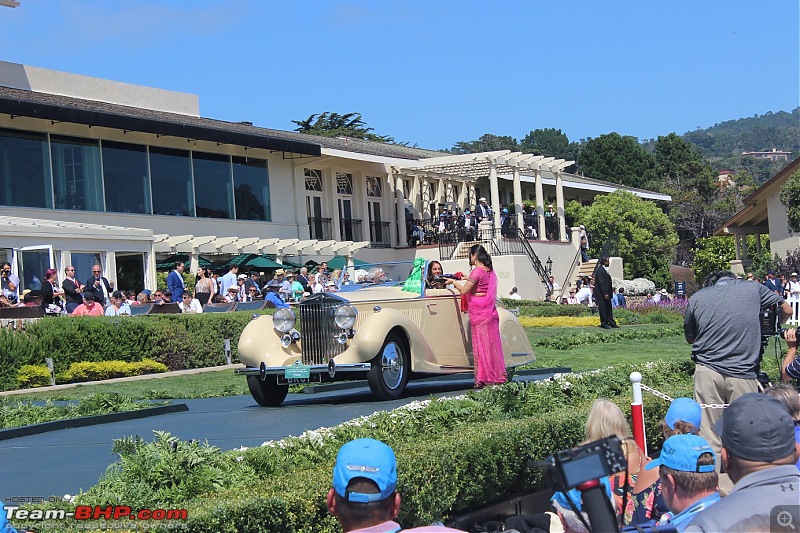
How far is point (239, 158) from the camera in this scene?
1457 inches

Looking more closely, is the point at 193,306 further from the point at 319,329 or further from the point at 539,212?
the point at 539,212

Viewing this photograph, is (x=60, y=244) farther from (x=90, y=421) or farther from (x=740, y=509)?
(x=740, y=509)

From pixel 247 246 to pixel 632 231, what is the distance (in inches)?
1070

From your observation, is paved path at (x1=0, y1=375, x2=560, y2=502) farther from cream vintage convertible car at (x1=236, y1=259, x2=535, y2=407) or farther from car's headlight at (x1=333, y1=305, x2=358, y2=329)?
car's headlight at (x1=333, y1=305, x2=358, y2=329)

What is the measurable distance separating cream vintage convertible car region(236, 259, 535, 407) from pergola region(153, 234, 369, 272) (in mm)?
17731

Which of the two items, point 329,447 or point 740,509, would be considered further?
point 329,447

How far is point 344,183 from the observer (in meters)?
43.3

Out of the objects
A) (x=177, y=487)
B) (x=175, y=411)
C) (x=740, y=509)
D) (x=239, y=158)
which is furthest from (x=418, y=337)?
(x=239, y=158)

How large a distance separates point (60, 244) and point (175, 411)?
1387 centimetres

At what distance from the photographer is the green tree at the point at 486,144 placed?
144925 mm

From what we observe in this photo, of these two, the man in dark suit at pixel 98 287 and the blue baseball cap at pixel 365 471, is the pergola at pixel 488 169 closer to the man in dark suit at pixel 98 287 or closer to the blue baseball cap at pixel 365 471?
the man in dark suit at pixel 98 287

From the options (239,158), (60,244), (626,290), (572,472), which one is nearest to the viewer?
(572,472)

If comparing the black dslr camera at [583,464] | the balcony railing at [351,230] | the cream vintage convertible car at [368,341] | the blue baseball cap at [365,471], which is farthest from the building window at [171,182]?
the black dslr camera at [583,464]

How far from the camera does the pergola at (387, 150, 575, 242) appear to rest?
43.4m
